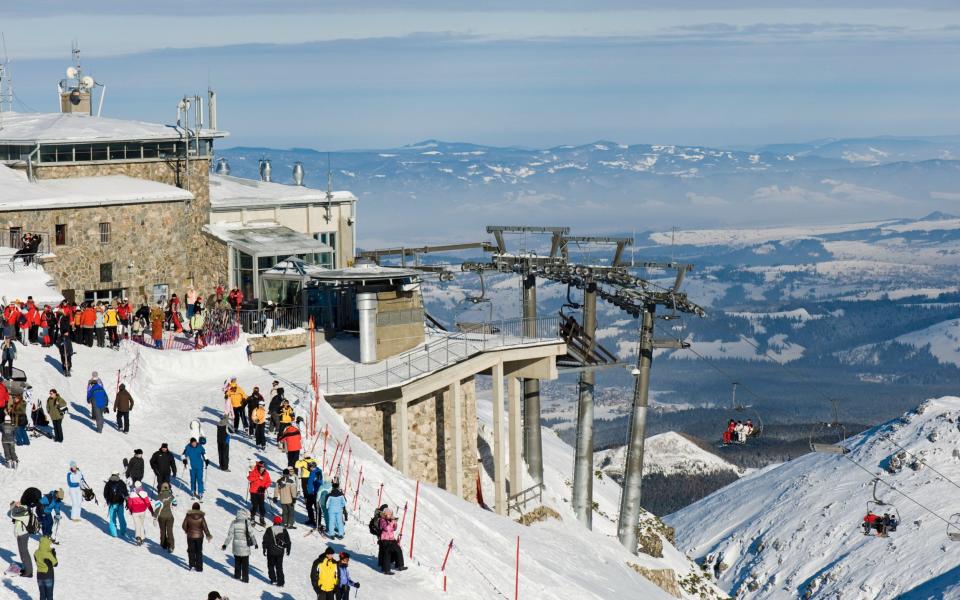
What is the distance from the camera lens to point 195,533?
30.9 meters

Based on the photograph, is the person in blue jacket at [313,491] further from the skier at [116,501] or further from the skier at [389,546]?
the skier at [116,501]

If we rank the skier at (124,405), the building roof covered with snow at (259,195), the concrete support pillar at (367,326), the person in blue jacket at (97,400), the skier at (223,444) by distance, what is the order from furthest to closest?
the building roof covered with snow at (259,195) < the concrete support pillar at (367,326) < the skier at (124,405) < the skier at (223,444) < the person in blue jacket at (97,400)

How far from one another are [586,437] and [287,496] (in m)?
27.4

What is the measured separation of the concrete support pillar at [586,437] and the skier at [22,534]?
32.4 meters

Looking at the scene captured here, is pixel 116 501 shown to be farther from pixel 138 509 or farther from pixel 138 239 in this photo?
pixel 138 239

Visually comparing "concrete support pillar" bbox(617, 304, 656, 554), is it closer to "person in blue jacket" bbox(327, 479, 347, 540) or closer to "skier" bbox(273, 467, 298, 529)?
"person in blue jacket" bbox(327, 479, 347, 540)

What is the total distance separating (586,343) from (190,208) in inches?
616

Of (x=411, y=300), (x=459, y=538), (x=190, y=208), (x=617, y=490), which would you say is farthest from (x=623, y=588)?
(x=617, y=490)

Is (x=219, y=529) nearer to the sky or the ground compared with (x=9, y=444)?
nearer to the ground

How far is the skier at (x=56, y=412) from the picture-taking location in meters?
36.5

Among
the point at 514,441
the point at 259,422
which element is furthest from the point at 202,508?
the point at 514,441

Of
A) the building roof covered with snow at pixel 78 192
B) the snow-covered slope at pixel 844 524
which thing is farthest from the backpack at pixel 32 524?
the snow-covered slope at pixel 844 524

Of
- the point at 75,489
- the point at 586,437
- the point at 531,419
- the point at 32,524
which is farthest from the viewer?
the point at 531,419

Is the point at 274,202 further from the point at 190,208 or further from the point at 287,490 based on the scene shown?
the point at 287,490
